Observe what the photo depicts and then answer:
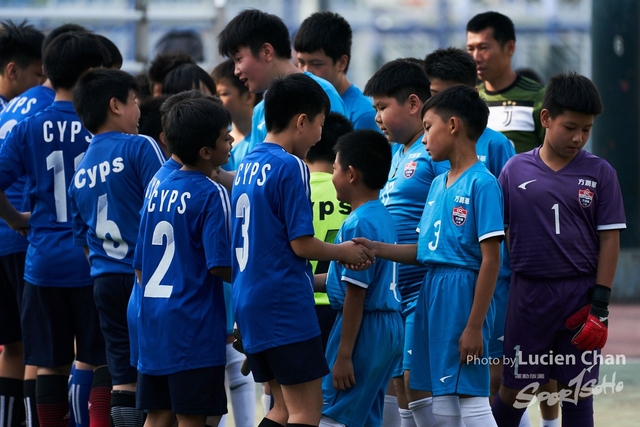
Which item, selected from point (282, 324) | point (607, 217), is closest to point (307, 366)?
point (282, 324)

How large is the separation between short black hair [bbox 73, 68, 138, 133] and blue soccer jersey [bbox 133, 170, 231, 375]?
29.5 inches

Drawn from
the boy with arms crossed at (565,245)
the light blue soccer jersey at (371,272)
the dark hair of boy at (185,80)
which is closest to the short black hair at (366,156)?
the light blue soccer jersey at (371,272)

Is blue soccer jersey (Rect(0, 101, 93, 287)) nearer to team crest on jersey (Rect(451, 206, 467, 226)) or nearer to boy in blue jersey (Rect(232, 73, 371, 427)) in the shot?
boy in blue jersey (Rect(232, 73, 371, 427))

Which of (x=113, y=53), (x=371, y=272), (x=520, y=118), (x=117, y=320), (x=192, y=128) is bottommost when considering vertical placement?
(x=117, y=320)

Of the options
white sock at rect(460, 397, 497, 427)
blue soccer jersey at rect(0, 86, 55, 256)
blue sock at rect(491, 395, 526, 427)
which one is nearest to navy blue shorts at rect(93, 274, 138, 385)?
blue soccer jersey at rect(0, 86, 55, 256)

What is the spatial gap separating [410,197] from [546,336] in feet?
2.77

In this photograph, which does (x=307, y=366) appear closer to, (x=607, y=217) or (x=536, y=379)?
(x=536, y=379)

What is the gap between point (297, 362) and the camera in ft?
12.2

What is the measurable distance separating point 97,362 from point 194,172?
1302 mm

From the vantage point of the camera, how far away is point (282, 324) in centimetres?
371

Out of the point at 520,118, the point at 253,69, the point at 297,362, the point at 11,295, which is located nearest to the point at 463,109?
the point at 297,362

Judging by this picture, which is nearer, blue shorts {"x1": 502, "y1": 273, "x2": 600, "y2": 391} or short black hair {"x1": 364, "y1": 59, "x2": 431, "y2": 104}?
blue shorts {"x1": 502, "y1": 273, "x2": 600, "y2": 391}

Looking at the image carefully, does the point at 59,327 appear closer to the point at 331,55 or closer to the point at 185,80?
the point at 185,80

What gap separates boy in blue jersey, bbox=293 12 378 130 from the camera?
223 inches
